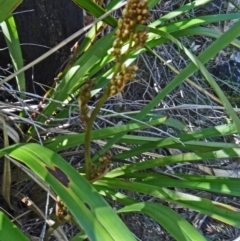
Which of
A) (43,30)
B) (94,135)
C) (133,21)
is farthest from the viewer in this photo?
(43,30)

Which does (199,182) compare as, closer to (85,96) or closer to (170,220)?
(170,220)

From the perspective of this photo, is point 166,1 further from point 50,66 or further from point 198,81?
point 50,66

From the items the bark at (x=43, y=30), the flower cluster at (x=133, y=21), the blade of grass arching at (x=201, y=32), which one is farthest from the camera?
the bark at (x=43, y=30)

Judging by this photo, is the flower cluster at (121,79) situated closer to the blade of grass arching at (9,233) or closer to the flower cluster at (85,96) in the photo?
the flower cluster at (85,96)

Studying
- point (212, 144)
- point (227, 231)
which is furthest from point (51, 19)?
point (227, 231)

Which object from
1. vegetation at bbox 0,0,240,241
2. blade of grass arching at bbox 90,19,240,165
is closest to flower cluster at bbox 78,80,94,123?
vegetation at bbox 0,0,240,241

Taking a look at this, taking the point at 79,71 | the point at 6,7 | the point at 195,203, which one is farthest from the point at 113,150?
the point at 6,7

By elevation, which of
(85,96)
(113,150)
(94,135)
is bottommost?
(113,150)

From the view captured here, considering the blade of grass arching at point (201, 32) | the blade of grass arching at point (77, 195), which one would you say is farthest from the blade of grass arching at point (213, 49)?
the blade of grass arching at point (77, 195)
